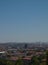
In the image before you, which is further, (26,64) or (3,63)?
(26,64)

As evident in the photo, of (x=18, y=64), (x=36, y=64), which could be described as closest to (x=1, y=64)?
(x=36, y=64)

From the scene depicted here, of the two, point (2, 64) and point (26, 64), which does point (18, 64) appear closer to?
point (2, 64)

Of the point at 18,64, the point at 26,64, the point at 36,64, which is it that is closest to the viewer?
the point at 18,64

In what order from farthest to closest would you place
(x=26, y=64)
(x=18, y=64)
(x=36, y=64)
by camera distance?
1. (x=26, y=64)
2. (x=36, y=64)
3. (x=18, y=64)

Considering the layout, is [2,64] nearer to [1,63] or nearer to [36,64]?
[1,63]

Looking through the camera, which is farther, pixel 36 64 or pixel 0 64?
pixel 0 64

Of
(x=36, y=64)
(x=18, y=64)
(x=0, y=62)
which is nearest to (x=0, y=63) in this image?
(x=0, y=62)

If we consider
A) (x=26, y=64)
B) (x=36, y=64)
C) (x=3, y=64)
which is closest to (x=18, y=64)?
(x=36, y=64)

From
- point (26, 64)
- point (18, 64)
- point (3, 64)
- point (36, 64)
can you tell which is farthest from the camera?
point (26, 64)
